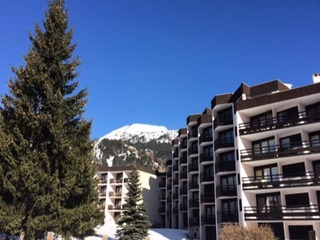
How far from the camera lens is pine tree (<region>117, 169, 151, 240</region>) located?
33156mm

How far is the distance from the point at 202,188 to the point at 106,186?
103 feet

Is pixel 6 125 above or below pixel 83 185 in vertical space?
above

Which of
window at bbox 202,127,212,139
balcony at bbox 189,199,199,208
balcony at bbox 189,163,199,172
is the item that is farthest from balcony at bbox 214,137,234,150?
balcony at bbox 189,199,199,208

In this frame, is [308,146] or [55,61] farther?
[308,146]

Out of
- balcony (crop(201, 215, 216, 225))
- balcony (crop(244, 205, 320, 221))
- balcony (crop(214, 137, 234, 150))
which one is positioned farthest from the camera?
balcony (crop(201, 215, 216, 225))

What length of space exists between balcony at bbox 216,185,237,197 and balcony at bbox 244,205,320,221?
5440mm

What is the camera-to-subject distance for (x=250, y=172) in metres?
34.1

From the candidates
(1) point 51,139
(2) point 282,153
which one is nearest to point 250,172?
(2) point 282,153

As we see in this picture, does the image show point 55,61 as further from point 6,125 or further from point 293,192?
point 293,192

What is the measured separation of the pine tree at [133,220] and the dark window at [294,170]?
48.9 feet

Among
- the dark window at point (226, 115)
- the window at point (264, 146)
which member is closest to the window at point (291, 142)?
the window at point (264, 146)

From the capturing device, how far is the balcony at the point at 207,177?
145ft

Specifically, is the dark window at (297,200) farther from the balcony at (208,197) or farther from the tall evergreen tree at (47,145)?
the tall evergreen tree at (47,145)

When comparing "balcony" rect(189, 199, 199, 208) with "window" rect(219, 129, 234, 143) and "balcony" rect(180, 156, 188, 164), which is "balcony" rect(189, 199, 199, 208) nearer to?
"balcony" rect(180, 156, 188, 164)
